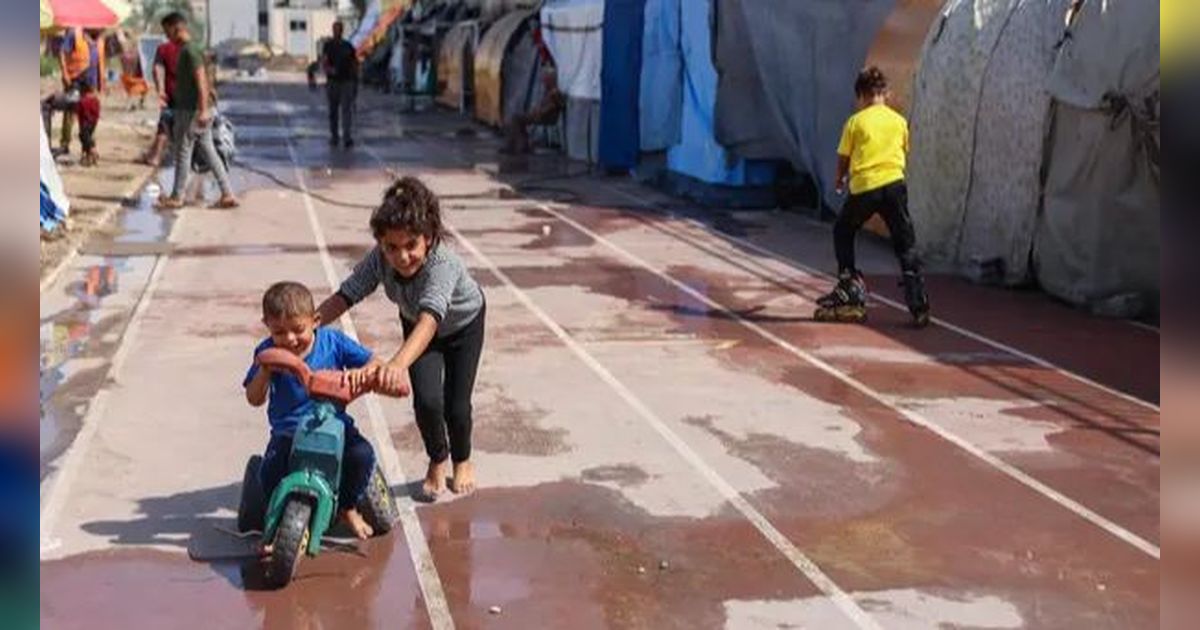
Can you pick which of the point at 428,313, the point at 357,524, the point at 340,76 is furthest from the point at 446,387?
the point at 340,76

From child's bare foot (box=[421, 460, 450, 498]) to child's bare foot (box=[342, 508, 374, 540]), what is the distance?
531 millimetres

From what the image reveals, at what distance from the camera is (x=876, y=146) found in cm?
995

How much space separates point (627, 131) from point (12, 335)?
19.1m

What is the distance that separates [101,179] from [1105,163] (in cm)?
1302

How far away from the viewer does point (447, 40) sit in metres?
39.1

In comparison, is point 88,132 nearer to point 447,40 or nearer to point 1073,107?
point 1073,107

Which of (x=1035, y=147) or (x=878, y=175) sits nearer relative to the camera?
(x=878, y=175)

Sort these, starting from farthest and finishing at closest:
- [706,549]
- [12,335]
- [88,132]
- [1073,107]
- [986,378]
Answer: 1. [88,132]
2. [1073,107]
3. [986,378]
4. [706,549]
5. [12,335]

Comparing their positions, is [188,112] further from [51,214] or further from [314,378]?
[314,378]

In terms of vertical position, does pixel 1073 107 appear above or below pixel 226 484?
above

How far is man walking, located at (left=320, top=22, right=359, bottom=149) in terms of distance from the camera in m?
24.5

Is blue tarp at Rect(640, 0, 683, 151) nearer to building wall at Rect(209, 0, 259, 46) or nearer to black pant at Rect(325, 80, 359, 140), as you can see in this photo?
black pant at Rect(325, 80, 359, 140)

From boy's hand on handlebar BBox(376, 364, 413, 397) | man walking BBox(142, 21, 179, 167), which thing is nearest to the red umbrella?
man walking BBox(142, 21, 179, 167)

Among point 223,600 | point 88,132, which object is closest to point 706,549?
point 223,600
